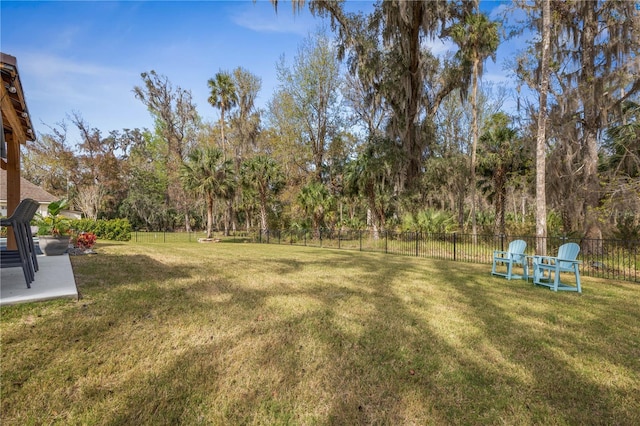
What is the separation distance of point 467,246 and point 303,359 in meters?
10.7

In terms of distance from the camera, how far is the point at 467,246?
11.9 meters

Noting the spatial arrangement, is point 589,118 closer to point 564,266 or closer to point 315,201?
point 564,266

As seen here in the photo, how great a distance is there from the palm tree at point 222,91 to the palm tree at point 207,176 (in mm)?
4049

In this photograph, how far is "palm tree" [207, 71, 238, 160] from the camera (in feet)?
92.9

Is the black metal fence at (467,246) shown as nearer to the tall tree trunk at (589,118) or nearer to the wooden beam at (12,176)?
the tall tree trunk at (589,118)

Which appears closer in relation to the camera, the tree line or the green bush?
the tree line

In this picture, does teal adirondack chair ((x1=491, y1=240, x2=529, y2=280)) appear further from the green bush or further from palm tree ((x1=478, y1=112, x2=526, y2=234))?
the green bush

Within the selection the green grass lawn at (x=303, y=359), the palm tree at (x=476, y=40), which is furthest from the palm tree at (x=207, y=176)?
the green grass lawn at (x=303, y=359)

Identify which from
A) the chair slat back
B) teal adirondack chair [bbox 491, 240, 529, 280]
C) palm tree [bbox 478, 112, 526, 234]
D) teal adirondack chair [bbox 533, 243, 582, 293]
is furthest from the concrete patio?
palm tree [bbox 478, 112, 526, 234]

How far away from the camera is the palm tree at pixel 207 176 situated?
2394 cm

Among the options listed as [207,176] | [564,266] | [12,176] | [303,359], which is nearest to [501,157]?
[564,266]

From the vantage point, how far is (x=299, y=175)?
28.8 meters

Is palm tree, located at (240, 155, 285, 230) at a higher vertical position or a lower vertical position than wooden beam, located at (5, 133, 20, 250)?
higher

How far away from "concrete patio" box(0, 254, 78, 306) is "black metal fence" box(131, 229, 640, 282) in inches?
411
